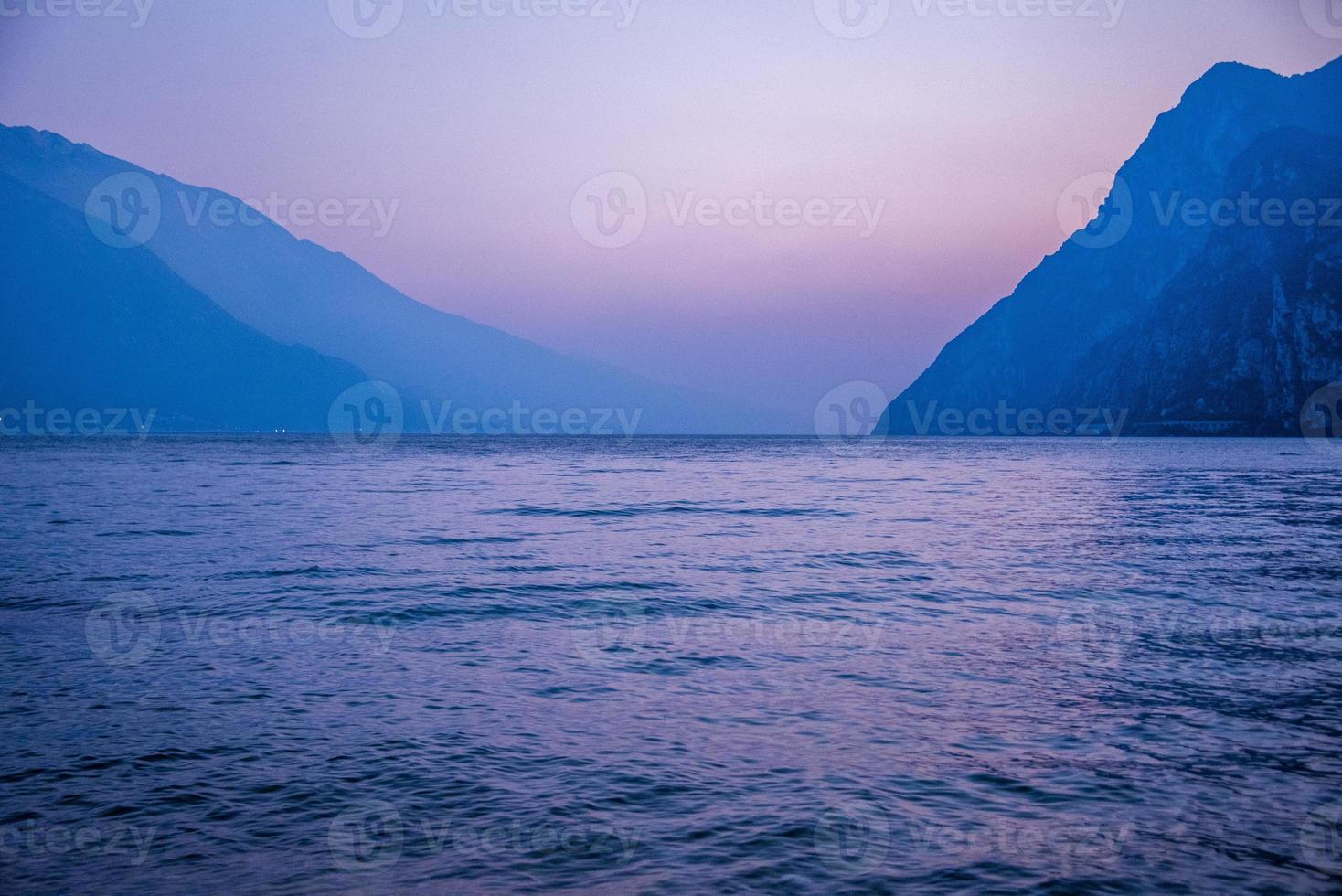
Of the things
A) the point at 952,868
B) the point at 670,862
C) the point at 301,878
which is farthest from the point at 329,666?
the point at 952,868

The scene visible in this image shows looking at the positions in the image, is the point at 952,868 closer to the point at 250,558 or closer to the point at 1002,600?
the point at 1002,600

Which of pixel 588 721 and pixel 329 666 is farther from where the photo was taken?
pixel 329 666

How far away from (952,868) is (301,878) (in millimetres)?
5054

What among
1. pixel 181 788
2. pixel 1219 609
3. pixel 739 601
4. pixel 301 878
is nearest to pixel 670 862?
pixel 301 878

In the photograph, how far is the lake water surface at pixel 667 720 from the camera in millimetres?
6344

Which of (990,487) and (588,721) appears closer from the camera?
(588,721)

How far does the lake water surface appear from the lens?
6.34 m

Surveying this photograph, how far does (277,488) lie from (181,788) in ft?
169

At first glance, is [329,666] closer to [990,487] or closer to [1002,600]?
[1002,600]

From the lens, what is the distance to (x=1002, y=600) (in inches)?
698

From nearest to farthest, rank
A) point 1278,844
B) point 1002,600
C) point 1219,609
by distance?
point 1278,844
point 1219,609
point 1002,600

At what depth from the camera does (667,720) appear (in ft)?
31.9

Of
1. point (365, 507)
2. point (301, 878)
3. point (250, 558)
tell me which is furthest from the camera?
point (365, 507)

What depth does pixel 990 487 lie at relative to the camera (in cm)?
5791
